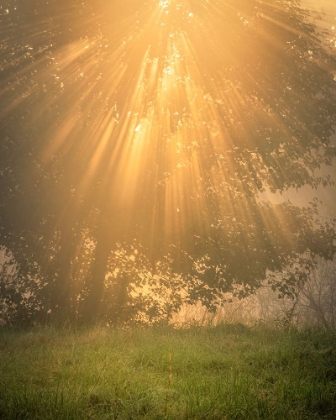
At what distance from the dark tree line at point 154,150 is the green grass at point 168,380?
5.53m

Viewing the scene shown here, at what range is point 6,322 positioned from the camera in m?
13.8

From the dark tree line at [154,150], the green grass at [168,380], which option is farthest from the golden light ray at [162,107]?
the green grass at [168,380]

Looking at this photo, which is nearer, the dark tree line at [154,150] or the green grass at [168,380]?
the green grass at [168,380]

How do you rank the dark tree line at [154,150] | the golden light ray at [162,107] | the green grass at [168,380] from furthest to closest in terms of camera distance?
the golden light ray at [162,107]
the dark tree line at [154,150]
the green grass at [168,380]

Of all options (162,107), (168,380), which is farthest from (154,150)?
(168,380)

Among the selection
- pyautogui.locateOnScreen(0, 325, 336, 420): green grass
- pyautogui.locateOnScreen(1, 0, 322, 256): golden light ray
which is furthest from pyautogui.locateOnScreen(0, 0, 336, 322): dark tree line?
pyautogui.locateOnScreen(0, 325, 336, 420): green grass

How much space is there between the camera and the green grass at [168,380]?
14.1ft

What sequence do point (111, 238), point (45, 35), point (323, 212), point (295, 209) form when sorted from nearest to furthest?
1. point (45, 35)
2. point (111, 238)
3. point (295, 209)
4. point (323, 212)

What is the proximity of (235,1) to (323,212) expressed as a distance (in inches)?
936

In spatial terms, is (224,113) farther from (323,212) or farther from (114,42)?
(323,212)

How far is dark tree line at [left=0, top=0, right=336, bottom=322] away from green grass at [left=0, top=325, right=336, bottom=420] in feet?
18.1

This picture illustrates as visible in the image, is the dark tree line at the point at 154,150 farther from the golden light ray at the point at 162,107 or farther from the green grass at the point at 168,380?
the green grass at the point at 168,380

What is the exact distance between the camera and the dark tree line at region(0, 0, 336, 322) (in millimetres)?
13117

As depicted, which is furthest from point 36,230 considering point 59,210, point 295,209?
point 295,209
